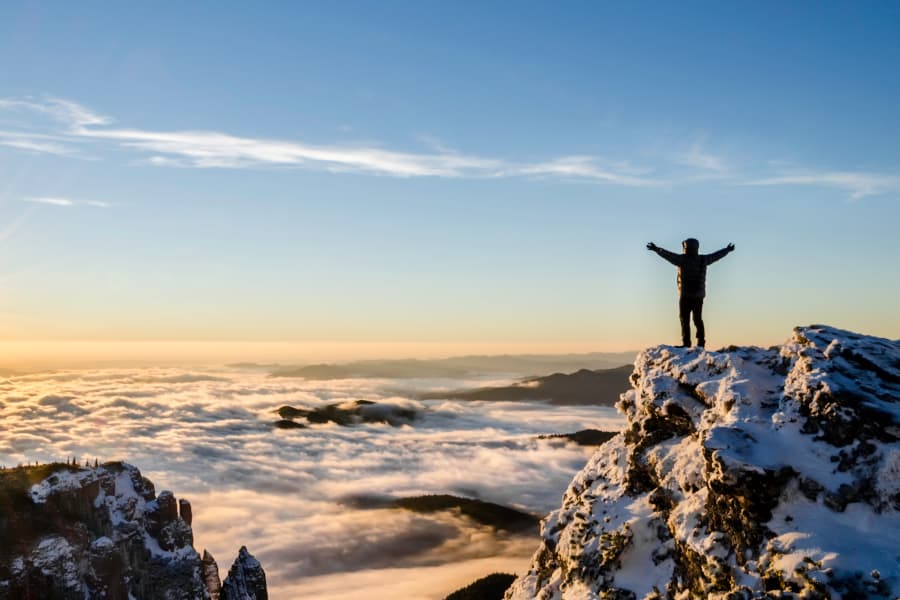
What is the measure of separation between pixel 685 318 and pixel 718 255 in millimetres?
2994

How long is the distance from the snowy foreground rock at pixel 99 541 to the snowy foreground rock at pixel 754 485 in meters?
156

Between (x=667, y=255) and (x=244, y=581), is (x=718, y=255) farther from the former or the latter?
(x=244, y=581)

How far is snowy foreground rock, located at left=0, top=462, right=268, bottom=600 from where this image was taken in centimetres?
14262

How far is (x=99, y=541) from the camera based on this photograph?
15550 centimetres

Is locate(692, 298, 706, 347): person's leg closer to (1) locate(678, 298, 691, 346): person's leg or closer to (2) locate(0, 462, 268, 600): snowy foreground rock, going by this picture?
(1) locate(678, 298, 691, 346): person's leg

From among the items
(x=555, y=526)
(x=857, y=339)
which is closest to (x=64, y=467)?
(x=555, y=526)

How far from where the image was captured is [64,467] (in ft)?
520

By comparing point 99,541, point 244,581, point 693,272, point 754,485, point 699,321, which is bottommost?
point 244,581

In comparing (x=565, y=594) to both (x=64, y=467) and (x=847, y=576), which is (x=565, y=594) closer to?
(x=847, y=576)

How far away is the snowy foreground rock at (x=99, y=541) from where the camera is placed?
142625 millimetres

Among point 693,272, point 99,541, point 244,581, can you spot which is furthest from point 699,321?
point 244,581

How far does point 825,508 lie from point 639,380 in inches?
398

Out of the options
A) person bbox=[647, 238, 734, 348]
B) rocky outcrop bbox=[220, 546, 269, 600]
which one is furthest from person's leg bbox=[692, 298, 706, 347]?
rocky outcrop bbox=[220, 546, 269, 600]

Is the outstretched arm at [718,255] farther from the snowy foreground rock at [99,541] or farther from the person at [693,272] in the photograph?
the snowy foreground rock at [99,541]
